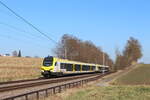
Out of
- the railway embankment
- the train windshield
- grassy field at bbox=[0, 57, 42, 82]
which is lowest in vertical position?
the railway embankment

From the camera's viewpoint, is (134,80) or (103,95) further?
(134,80)

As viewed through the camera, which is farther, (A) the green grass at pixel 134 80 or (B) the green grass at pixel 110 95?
(A) the green grass at pixel 134 80

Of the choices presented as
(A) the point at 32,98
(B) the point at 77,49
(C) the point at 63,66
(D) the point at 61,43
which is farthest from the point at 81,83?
(B) the point at 77,49

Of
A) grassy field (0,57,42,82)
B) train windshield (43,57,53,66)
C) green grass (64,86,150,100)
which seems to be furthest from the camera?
train windshield (43,57,53,66)

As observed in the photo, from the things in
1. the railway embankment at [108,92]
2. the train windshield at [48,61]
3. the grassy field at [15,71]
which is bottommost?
the railway embankment at [108,92]

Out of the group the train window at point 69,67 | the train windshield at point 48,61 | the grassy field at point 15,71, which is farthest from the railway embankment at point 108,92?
the train window at point 69,67

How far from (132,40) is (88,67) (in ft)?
284

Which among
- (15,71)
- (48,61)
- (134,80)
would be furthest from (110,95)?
(15,71)

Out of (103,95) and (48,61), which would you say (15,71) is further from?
(103,95)

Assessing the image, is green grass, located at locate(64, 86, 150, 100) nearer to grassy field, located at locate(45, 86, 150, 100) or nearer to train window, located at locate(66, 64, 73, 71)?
grassy field, located at locate(45, 86, 150, 100)

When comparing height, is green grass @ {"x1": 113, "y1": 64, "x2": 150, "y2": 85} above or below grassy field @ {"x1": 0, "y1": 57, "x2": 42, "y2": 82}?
below

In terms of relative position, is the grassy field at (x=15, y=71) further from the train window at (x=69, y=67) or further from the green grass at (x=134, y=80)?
the green grass at (x=134, y=80)

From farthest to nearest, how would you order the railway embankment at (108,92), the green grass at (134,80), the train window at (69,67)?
1. the train window at (69,67)
2. the green grass at (134,80)
3. the railway embankment at (108,92)

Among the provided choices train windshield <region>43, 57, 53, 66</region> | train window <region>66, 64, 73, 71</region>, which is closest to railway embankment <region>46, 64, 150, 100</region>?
train windshield <region>43, 57, 53, 66</region>
